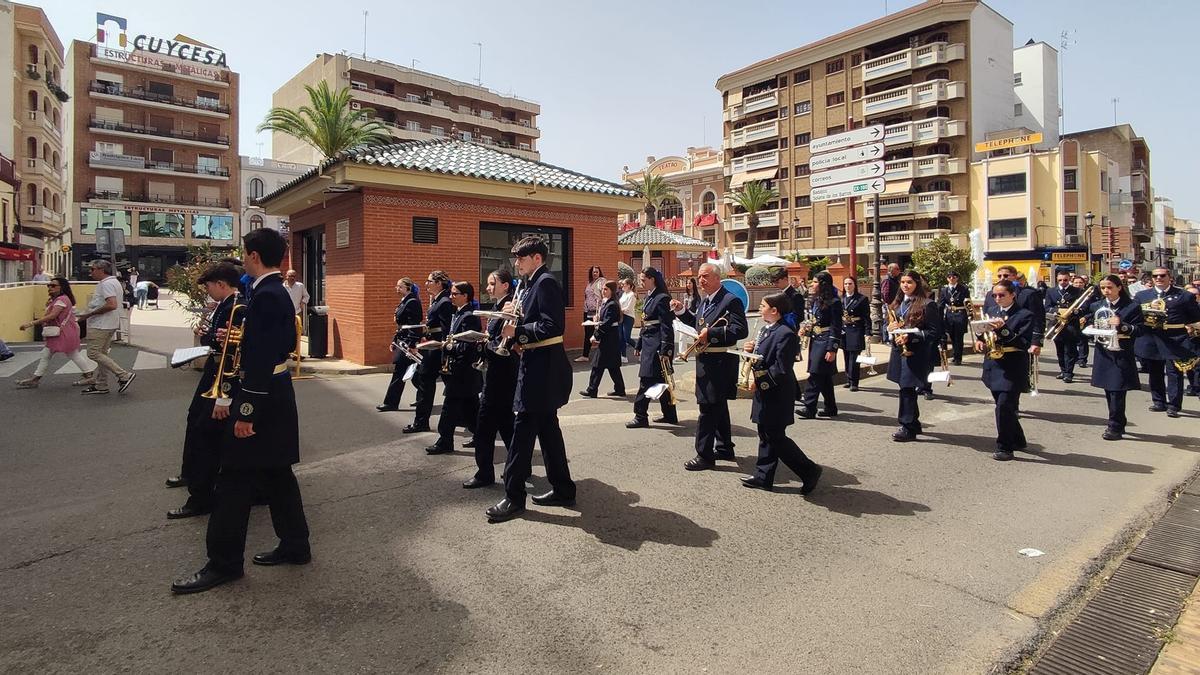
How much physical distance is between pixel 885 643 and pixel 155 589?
3921mm

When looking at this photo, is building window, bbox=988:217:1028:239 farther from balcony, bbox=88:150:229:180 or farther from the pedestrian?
balcony, bbox=88:150:229:180

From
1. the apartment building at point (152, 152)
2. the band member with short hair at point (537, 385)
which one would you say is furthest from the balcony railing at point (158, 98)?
the band member with short hair at point (537, 385)

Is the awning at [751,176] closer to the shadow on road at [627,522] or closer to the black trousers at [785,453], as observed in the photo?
the black trousers at [785,453]

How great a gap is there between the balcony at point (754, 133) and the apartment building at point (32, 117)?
4985 centimetres

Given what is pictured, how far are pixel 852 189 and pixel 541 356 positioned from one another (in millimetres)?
12148

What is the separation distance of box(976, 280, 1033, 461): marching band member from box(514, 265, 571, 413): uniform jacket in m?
4.45

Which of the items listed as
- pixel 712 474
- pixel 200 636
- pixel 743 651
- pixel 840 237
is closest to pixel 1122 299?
pixel 712 474

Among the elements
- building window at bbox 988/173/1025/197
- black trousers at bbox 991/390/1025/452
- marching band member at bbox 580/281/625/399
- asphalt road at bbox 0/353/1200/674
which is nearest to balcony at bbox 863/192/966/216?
building window at bbox 988/173/1025/197

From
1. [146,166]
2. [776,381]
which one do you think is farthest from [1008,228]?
[146,166]

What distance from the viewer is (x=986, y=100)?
157 feet

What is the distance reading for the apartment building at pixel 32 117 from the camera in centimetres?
4000

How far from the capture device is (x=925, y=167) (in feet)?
154

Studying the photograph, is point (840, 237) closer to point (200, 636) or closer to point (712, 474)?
point (712, 474)

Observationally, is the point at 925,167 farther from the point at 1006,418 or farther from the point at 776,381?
the point at 776,381
